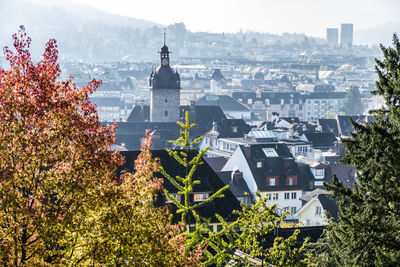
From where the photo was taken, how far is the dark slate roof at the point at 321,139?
8706 cm

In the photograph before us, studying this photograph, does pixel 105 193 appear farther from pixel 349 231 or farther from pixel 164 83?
pixel 164 83

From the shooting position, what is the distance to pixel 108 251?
12102 millimetres

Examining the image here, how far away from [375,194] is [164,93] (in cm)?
8219

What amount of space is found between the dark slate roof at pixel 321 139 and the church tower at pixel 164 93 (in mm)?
15743

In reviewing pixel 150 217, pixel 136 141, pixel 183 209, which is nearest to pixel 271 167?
pixel 136 141

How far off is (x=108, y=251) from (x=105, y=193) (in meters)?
0.83

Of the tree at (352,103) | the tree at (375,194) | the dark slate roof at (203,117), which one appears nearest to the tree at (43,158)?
the tree at (375,194)

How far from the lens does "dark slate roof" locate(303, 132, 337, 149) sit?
8706 centimetres

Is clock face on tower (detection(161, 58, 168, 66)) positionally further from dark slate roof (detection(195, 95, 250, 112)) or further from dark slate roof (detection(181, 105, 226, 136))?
dark slate roof (detection(195, 95, 250, 112))

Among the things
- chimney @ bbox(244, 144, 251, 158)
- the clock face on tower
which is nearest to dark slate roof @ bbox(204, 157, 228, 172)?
chimney @ bbox(244, 144, 251, 158)

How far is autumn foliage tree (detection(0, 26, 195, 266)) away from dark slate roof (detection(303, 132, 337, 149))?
74.6 metres

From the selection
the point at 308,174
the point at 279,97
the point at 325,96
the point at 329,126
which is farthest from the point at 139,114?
the point at 325,96

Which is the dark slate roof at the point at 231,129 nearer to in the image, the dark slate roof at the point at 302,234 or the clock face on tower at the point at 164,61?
the clock face on tower at the point at 164,61

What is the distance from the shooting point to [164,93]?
96812 mm
